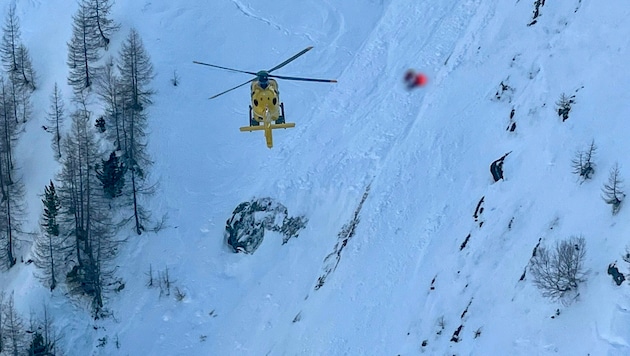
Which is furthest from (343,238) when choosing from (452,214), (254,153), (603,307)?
(603,307)

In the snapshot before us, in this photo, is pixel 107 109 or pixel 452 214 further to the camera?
pixel 107 109

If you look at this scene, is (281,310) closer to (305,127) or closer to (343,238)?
(343,238)

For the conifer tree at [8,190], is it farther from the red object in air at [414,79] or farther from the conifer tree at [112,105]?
the red object in air at [414,79]

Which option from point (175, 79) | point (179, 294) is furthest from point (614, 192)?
point (175, 79)

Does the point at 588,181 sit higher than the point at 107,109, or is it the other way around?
the point at 588,181

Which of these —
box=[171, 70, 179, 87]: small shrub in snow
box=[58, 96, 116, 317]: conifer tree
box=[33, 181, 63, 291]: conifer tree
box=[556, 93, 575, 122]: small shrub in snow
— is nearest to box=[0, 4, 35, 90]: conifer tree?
box=[58, 96, 116, 317]: conifer tree

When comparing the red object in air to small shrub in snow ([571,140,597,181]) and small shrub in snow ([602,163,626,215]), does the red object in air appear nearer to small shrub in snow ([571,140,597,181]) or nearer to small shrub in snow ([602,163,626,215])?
small shrub in snow ([571,140,597,181])

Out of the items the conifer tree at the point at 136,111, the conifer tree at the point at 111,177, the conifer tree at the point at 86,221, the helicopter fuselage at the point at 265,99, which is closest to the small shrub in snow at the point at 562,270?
the helicopter fuselage at the point at 265,99
